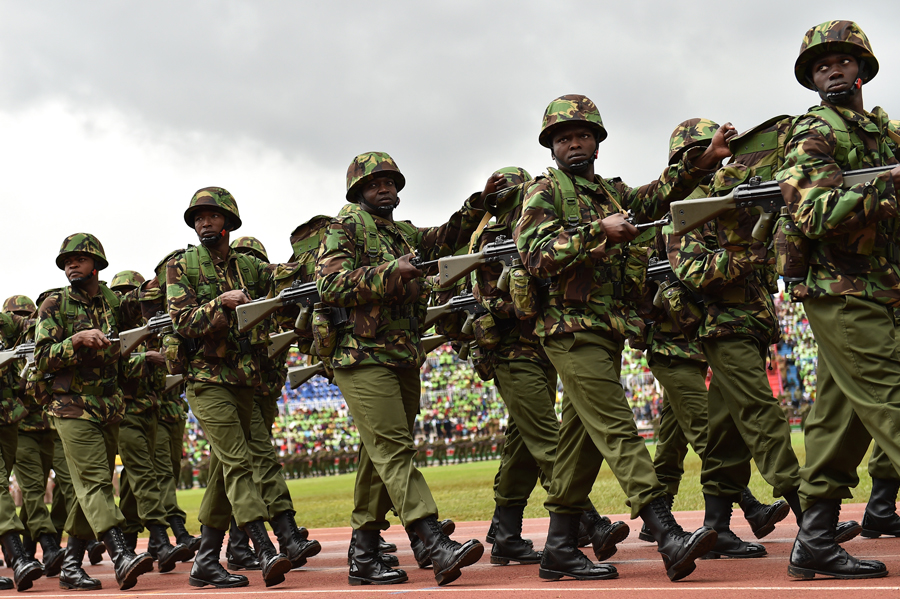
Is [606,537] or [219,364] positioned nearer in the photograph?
[606,537]

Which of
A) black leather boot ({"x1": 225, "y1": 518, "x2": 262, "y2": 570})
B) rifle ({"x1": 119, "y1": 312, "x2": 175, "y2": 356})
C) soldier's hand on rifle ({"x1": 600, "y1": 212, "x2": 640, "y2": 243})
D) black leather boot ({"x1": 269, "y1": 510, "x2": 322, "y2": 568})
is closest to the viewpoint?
soldier's hand on rifle ({"x1": 600, "y1": 212, "x2": 640, "y2": 243})

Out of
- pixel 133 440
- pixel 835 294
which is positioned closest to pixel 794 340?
pixel 133 440

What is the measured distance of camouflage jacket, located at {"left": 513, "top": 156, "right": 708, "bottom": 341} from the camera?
5.35 m

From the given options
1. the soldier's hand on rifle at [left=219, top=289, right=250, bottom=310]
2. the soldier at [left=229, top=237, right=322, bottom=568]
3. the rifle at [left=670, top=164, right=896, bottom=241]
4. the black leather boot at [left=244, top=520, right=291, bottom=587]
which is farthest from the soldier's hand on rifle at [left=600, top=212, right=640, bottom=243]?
the soldier at [left=229, top=237, right=322, bottom=568]

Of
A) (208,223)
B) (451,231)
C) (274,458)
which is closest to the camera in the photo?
(451,231)

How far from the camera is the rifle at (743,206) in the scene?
502 cm

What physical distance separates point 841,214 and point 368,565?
12.3 feet

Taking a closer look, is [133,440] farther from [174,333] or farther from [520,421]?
[520,421]

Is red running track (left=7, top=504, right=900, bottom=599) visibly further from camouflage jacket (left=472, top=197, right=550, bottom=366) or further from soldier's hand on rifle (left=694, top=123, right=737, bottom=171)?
soldier's hand on rifle (left=694, top=123, right=737, bottom=171)

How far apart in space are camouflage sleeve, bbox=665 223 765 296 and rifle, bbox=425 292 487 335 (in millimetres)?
2020

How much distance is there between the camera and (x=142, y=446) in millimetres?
9742

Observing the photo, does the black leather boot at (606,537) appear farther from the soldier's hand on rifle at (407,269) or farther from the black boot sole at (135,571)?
the black boot sole at (135,571)

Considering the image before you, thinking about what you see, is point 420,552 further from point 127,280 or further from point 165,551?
point 127,280

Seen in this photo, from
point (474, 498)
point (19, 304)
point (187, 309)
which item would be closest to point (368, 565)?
point (187, 309)
